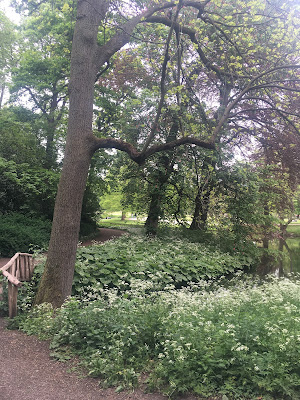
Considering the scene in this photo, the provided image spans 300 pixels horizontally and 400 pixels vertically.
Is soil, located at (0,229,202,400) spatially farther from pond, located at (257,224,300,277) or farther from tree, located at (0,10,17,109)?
tree, located at (0,10,17,109)

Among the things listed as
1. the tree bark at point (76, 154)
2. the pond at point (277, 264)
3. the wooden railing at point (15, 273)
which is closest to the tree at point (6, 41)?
the tree bark at point (76, 154)

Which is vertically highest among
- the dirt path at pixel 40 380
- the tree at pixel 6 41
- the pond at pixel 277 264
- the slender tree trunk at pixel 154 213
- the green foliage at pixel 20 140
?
the tree at pixel 6 41

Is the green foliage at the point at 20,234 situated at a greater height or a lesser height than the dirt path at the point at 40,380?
greater

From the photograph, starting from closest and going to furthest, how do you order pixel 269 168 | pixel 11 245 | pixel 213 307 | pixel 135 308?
1. pixel 135 308
2. pixel 213 307
3. pixel 11 245
4. pixel 269 168

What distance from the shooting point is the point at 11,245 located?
12.4 metres

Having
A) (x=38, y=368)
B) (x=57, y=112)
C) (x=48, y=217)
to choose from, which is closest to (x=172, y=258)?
(x=38, y=368)

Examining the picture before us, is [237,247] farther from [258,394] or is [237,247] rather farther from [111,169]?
[258,394]

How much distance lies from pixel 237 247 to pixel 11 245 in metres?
9.13

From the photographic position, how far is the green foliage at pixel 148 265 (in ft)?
25.5

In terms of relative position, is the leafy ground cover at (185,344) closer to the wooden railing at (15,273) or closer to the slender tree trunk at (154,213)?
the wooden railing at (15,273)

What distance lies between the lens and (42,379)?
3.98 metres

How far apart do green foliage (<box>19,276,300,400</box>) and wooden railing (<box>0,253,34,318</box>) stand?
1.90 ft

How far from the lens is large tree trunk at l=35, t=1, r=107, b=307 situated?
615 centimetres

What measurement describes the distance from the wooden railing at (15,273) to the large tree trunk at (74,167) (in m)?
0.44
